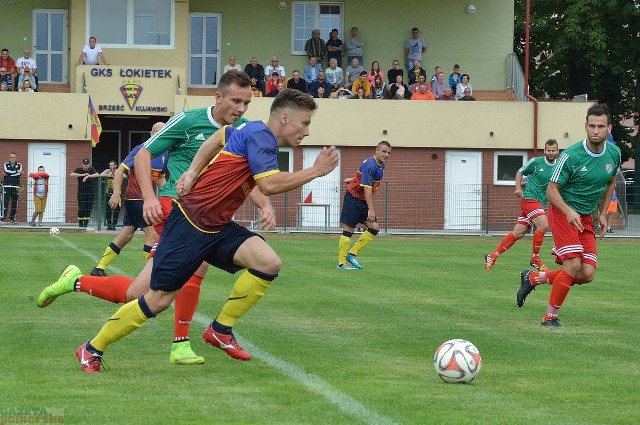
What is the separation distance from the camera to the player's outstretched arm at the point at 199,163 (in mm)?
7898

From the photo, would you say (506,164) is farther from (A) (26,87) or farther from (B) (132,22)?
(A) (26,87)

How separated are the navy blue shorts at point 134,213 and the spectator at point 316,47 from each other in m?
23.5

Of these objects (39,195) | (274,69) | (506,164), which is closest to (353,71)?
(274,69)

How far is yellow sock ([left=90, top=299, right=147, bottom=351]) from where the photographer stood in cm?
768

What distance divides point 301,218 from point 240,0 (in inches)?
381

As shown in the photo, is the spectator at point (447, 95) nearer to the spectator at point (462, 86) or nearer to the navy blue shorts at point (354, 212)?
the spectator at point (462, 86)

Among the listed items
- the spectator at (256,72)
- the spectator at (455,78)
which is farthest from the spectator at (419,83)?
the spectator at (256,72)

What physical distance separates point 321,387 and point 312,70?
3071 cm

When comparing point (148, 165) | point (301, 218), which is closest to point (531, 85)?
point (301, 218)

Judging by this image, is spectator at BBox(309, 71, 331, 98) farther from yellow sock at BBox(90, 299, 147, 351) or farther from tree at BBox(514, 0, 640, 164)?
yellow sock at BBox(90, 299, 147, 351)

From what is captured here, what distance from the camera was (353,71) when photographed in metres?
38.1

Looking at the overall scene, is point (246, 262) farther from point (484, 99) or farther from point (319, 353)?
point (484, 99)

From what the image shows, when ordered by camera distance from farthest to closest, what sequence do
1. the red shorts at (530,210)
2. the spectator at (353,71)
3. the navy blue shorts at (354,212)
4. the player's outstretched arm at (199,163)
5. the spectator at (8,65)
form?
1. the spectator at (353,71)
2. the spectator at (8,65)
3. the navy blue shorts at (354,212)
4. the red shorts at (530,210)
5. the player's outstretched arm at (199,163)

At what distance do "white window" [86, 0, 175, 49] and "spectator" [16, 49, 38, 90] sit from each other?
A: 228 centimetres
